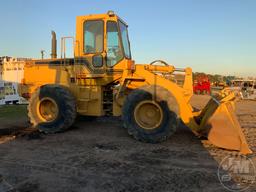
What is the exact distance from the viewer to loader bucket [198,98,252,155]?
6320 mm

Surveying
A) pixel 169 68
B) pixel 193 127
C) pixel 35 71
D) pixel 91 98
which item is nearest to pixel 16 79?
pixel 35 71

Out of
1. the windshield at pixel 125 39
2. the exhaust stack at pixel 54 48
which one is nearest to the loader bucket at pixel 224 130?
the windshield at pixel 125 39

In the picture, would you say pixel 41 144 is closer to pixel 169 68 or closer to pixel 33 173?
pixel 33 173

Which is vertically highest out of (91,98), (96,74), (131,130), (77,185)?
(96,74)

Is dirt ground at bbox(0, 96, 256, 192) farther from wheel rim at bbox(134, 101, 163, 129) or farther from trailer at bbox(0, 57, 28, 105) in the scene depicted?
trailer at bbox(0, 57, 28, 105)

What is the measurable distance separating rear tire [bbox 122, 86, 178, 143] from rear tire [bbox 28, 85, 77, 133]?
1.72 meters

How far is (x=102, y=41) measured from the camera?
8.32 metres

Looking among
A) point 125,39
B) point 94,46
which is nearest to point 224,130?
point 125,39

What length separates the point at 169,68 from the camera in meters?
8.30

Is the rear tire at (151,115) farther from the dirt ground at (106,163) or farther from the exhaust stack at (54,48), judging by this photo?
the exhaust stack at (54,48)

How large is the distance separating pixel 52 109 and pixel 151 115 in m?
3.10

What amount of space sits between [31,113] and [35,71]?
4.57ft

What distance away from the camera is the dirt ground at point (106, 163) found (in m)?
4.61

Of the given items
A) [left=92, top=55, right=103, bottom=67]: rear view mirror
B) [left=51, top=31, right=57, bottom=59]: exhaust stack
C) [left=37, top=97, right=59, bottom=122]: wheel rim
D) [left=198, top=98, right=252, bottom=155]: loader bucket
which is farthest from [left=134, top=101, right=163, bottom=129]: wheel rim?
[left=51, top=31, right=57, bottom=59]: exhaust stack
